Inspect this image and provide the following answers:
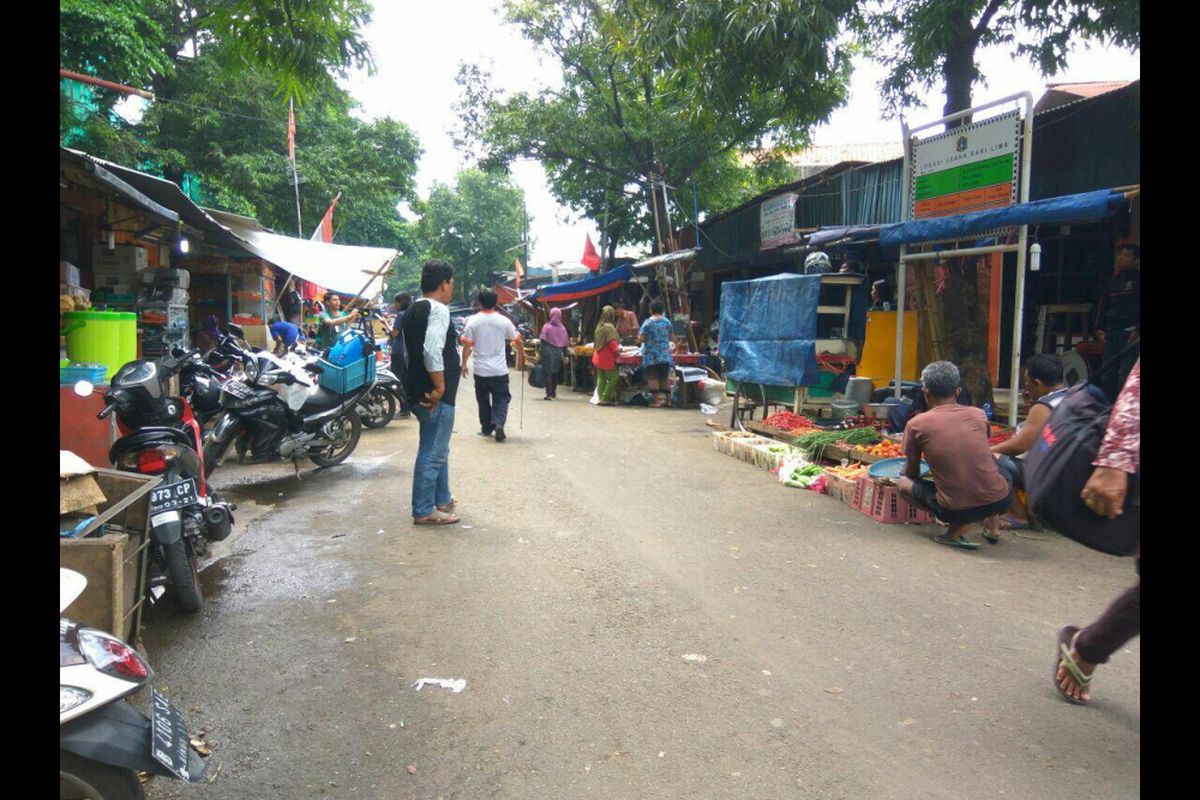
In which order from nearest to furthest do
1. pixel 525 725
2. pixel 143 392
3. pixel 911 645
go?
pixel 525 725 < pixel 911 645 < pixel 143 392

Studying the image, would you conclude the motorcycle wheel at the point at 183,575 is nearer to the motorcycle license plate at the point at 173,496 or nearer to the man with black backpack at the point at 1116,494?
the motorcycle license plate at the point at 173,496

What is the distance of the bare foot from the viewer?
11.5ft

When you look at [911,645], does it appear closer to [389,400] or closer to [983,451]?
[983,451]

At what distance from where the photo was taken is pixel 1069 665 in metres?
3.54

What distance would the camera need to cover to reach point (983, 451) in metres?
5.84

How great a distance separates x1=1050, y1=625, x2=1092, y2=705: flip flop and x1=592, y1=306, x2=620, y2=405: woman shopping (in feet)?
36.9

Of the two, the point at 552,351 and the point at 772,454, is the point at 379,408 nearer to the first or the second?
the point at 552,351

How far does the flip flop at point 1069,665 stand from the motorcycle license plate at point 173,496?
4188mm

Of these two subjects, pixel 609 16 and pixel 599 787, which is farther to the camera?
pixel 609 16

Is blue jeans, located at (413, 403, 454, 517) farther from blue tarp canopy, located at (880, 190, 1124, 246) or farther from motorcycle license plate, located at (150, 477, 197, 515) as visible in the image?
blue tarp canopy, located at (880, 190, 1124, 246)
